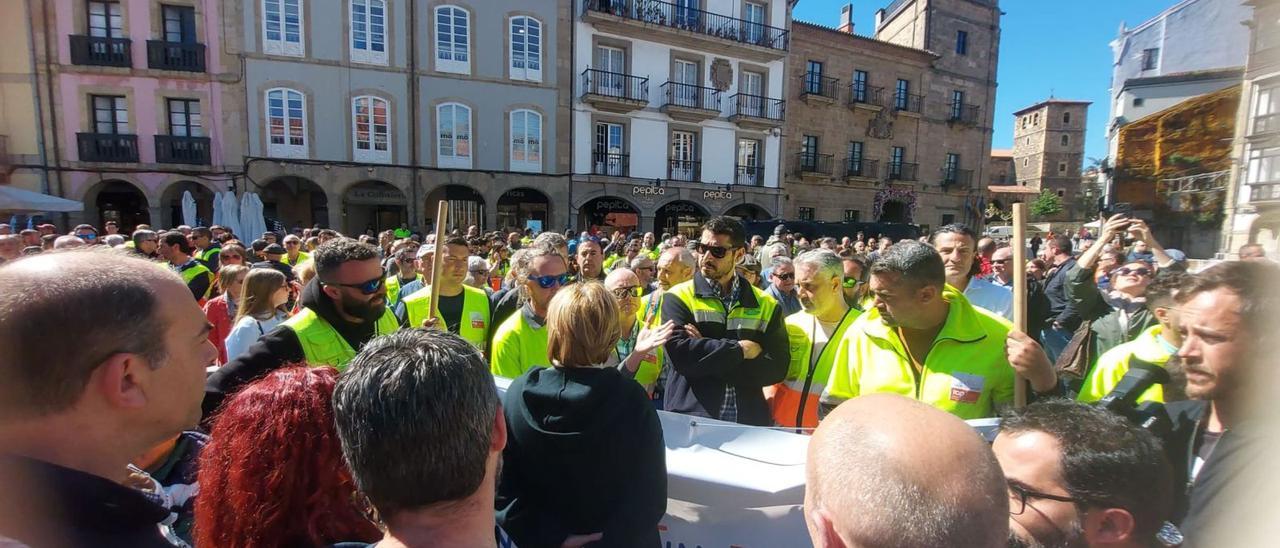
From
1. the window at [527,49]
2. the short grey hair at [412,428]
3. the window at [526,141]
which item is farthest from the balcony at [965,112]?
the short grey hair at [412,428]

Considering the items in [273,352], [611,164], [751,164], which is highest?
[751,164]

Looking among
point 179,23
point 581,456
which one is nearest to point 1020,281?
point 581,456

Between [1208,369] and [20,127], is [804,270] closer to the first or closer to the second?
[1208,369]

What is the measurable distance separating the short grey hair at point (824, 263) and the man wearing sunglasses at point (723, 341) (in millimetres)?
369

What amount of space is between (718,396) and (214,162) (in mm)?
19453

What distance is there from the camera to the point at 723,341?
2969 millimetres

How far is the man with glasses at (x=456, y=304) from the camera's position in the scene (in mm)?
4145

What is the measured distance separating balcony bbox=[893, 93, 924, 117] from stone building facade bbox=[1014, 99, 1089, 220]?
28.2 m

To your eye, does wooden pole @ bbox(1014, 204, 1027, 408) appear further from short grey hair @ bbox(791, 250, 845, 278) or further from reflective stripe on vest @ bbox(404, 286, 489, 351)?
reflective stripe on vest @ bbox(404, 286, 489, 351)

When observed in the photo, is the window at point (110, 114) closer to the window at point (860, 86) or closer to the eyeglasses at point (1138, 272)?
the eyeglasses at point (1138, 272)

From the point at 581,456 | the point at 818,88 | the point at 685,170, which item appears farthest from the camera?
the point at 818,88

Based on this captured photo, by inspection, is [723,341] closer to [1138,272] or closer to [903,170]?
[1138,272]

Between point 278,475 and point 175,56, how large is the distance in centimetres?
2103

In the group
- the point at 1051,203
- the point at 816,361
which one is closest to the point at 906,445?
the point at 816,361
